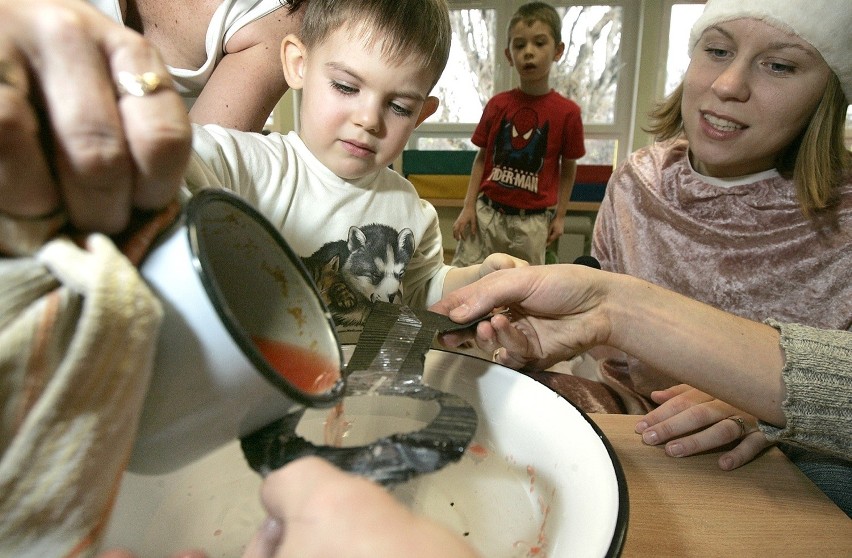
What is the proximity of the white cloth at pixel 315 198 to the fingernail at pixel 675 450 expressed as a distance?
497 mm

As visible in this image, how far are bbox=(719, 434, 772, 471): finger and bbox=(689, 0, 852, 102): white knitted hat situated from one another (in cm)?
64

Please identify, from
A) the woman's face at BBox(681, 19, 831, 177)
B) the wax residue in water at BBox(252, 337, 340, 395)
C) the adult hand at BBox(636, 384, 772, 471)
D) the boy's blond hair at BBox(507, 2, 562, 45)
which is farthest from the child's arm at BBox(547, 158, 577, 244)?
the wax residue in water at BBox(252, 337, 340, 395)

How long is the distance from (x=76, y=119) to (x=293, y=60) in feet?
2.32

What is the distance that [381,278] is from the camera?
37.3 inches

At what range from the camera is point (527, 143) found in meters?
2.66

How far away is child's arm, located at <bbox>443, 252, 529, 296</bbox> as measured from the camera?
37.2 inches

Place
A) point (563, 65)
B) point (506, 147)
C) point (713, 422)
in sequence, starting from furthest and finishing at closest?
point (563, 65), point (506, 147), point (713, 422)

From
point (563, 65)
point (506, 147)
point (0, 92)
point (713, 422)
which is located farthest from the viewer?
point (563, 65)

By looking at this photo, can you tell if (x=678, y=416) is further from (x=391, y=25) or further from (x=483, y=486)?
(x=391, y=25)

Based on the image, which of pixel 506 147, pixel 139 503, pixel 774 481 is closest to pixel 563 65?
pixel 506 147

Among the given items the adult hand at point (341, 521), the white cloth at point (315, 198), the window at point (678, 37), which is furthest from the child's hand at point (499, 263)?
the window at point (678, 37)

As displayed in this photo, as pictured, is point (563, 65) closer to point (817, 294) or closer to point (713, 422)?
point (817, 294)

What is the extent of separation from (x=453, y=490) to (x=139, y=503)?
32 cm

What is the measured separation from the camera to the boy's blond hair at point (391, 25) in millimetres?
817
